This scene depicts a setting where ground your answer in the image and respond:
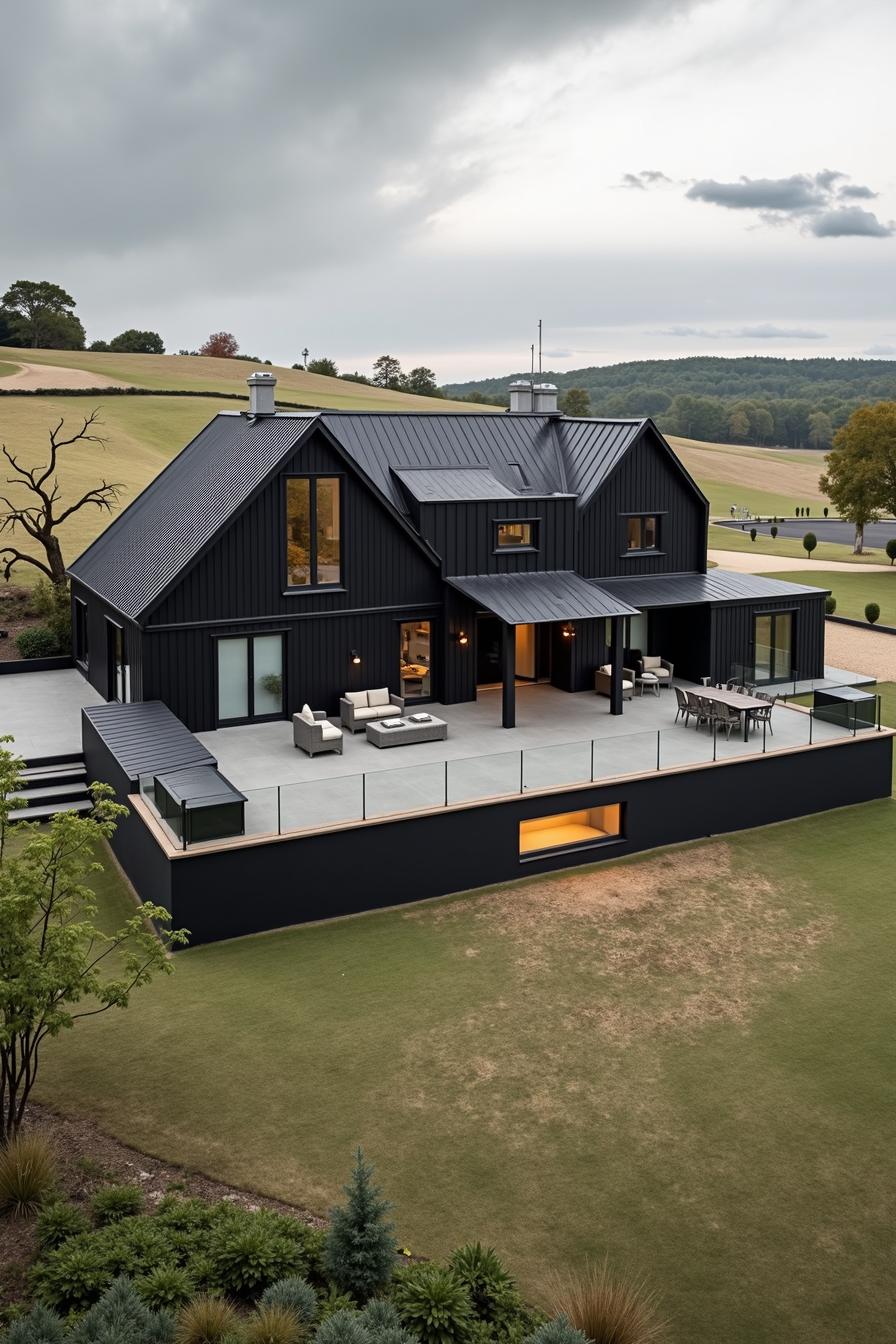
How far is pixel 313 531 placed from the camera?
22828 mm

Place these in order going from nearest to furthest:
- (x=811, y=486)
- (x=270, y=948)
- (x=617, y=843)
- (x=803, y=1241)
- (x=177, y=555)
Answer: (x=803, y=1241)
(x=270, y=948)
(x=617, y=843)
(x=177, y=555)
(x=811, y=486)

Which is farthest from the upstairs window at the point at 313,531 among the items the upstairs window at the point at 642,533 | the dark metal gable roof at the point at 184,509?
the upstairs window at the point at 642,533

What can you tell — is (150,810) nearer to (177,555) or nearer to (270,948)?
(270,948)

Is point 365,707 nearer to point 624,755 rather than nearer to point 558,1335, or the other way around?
point 624,755

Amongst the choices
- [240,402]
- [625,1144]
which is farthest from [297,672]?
[240,402]

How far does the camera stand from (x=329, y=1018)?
14.1 m

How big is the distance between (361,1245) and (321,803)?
8416 millimetres

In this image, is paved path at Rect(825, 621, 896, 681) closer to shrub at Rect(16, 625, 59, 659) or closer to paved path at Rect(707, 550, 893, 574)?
paved path at Rect(707, 550, 893, 574)

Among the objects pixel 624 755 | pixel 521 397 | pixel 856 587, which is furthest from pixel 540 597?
pixel 856 587

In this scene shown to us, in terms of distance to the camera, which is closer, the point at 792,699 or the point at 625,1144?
the point at 625,1144

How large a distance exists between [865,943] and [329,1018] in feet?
26.0

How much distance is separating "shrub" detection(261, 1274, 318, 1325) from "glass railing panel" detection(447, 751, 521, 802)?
9345 mm

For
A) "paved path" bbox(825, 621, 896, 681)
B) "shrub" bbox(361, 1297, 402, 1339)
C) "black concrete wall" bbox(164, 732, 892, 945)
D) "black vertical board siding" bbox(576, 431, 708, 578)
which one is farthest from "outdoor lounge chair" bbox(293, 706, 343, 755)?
"paved path" bbox(825, 621, 896, 681)

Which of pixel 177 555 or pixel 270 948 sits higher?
pixel 177 555
